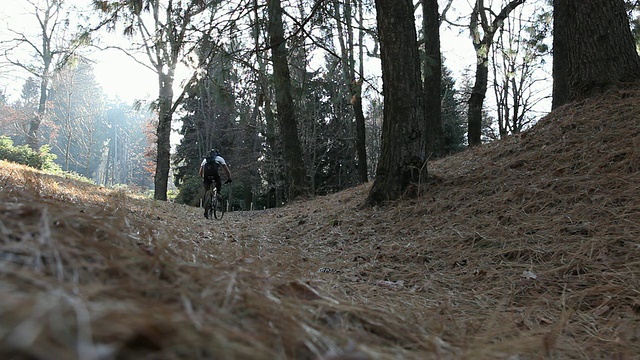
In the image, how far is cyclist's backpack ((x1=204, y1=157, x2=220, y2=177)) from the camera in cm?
932

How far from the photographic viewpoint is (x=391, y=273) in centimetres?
305

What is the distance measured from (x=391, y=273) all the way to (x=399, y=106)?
9.76ft

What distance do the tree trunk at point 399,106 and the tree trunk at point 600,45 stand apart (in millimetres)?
2100

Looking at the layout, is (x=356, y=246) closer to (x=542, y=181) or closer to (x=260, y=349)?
(x=542, y=181)

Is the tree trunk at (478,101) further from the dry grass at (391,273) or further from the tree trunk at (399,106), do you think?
the tree trunk at (399,106)

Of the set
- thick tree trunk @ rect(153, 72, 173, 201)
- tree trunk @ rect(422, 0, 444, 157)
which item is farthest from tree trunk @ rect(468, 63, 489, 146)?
thick tree trunk @ rect(153, 72, 173, 201)

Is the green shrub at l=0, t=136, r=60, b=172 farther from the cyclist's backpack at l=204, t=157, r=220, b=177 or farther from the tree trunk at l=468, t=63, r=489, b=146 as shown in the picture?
the tree trunk at l=468, t=63, r=489, b=146

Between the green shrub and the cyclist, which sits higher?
the green shrub

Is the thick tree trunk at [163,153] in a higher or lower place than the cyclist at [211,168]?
higher

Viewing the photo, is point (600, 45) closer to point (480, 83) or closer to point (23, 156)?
point (480, 83)

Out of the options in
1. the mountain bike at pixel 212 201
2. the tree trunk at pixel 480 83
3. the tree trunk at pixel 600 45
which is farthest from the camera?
the tree trunk at pixel 480 83

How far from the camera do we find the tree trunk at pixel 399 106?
5.35 m

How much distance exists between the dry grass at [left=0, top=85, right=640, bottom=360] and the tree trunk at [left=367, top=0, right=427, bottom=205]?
341 mm

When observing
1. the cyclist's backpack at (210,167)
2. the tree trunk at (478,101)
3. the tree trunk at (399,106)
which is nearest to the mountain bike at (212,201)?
the cyclist's backpack at (210,167)
